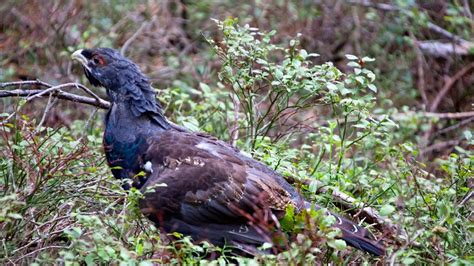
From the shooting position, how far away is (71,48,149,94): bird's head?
288 inches

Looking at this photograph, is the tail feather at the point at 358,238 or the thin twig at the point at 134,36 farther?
the thin twig at the point at 134,36

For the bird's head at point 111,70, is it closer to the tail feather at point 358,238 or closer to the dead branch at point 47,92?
the dead branch at point 47,92

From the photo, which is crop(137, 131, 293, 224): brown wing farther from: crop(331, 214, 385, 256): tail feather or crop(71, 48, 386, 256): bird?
crop(331, 214, 385, 256): tail feather

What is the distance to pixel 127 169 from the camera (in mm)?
6820

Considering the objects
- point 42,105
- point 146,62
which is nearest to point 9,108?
point 42,105

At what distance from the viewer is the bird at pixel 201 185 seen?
6448 millimetres

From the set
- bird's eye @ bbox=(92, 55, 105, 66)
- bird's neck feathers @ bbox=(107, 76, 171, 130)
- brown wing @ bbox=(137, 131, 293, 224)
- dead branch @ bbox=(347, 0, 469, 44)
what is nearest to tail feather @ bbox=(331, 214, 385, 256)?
brown wing @ bbox=(137, 131, 293, 224)

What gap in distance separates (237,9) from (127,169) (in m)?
5.54

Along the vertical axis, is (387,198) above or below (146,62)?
above

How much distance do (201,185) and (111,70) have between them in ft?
4.76

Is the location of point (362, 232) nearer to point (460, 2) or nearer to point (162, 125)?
point (162, 125)

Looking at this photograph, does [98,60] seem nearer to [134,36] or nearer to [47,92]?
[47,92]

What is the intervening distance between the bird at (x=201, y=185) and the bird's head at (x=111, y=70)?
32cm

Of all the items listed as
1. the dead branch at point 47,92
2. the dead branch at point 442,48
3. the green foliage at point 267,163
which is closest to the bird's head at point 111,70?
the dead branch at point 47,92
